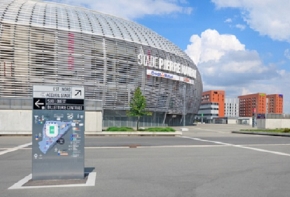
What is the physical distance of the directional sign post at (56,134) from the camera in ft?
23.7

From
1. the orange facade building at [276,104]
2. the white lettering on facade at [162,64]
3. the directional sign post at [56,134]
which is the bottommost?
the directional sign post at [56,134]

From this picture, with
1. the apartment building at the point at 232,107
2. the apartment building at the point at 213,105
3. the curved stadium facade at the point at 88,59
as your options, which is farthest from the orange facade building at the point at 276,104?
the curved stadium facade at the point at 88,59

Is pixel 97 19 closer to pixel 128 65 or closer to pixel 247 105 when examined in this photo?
pixel 128 65

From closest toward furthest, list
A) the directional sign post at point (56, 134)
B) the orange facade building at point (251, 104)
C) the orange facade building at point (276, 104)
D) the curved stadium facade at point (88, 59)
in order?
the directional sign post at point (56, 134)
the curved stadium facade at point (88, 59)
the orange facade building at point (251, 104)
the orange facade building at point (276, 104)

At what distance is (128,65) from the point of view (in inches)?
1730

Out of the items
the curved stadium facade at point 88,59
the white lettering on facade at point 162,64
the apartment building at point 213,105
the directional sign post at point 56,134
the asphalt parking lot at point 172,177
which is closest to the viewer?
the asphalt parking lot at point 172,177

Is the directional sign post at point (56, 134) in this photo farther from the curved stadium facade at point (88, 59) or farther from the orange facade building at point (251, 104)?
the orange facade building at point (251, 104)

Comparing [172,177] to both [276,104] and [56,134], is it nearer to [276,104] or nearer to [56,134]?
[56,134]

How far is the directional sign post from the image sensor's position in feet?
23.7

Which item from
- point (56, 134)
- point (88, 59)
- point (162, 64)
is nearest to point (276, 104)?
point (162, 64)

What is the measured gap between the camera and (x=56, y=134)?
7.30 m

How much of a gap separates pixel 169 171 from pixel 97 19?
42.7 metres

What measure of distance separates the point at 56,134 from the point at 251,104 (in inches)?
6527

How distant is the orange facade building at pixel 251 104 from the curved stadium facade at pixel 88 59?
107859mm
